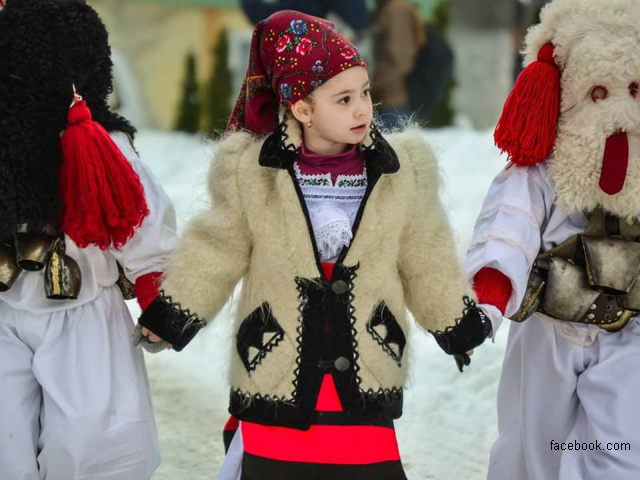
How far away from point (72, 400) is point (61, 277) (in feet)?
1.20

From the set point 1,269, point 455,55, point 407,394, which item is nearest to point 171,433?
point 407,394

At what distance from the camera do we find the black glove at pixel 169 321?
281 cm

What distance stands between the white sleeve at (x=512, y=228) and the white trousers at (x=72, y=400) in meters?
1.11

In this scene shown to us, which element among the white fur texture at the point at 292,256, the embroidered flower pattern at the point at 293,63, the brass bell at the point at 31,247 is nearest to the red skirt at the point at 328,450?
the white fur texture at the point at 292,256

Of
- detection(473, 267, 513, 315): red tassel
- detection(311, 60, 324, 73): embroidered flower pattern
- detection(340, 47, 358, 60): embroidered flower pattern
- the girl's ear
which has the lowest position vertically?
detection(473, 267, 513, 315): red tassel

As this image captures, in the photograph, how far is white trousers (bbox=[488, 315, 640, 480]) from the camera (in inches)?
119

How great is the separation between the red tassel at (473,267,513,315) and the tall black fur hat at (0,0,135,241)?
1.27 meters

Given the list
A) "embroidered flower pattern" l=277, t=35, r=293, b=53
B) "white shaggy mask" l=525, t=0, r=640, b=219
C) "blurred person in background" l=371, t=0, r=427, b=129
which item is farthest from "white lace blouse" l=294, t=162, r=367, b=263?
"blurred person in background" l=371, t=0, r=427, b=129

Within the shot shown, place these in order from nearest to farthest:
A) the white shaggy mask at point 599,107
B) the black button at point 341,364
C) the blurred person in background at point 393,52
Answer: the black button at point 341,364
the white shaggy mask at point 599,107
the blurred person in background at point 393,52

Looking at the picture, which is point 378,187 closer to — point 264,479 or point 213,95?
point 264,479

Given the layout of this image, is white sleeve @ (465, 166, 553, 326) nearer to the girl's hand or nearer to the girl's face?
the girl's face

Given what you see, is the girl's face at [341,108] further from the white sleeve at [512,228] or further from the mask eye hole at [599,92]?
the mask eye hole at [599,92]

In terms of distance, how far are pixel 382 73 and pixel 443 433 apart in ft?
13.9

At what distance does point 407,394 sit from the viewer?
4945 mm
